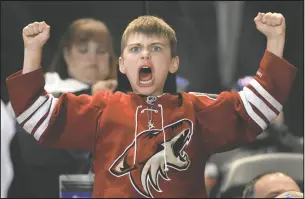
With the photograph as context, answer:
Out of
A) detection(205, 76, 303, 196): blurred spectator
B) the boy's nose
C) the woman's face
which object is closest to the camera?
the boy's nose

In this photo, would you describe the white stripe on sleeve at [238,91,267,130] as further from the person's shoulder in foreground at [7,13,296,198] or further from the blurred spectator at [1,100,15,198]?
the blurred spectator at [1,100,15,198]

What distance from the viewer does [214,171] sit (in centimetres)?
118

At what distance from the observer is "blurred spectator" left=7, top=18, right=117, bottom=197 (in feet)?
3.03

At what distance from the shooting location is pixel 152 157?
679mm

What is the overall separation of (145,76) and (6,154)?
63 cm

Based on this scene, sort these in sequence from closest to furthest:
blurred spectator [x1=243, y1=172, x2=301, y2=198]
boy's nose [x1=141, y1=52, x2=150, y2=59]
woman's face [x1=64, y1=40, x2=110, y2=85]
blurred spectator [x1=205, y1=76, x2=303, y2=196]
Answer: boy's nose [x1=141, y1=52, x2=150, y2=59], woman's face [x1=64, y1=40, x2=110, y2=85], blurred spectator [x1=243, y1=172, x2=301, y2=198], blurred spectator [x1=205, y1=76, x2=303, y2=196]

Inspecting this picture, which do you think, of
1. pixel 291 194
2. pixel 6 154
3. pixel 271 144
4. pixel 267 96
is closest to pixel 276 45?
pixel 267 96

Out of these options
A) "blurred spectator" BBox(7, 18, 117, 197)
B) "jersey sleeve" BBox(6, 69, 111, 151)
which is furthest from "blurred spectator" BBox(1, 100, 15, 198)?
"jersey sleeve" BBox(6, 69, 111, 151)

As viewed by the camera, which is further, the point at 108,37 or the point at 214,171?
the point at 214,171

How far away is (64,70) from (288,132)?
1.93 feet

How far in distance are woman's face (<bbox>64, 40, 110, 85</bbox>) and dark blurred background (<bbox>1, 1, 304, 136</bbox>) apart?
5 centimetres

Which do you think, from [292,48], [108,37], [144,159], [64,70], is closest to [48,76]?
[64,70]

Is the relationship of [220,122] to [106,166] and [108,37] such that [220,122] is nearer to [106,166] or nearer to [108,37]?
[106,166]

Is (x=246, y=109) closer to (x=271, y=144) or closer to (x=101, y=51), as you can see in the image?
(x=101, y=51)
